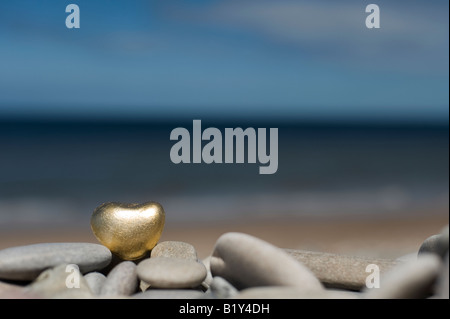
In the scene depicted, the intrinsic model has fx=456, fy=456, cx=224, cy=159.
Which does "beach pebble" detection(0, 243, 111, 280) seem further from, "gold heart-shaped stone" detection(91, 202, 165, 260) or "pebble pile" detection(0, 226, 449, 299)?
"gold heart-shaped stone" detection(91, 202, 165, 260)

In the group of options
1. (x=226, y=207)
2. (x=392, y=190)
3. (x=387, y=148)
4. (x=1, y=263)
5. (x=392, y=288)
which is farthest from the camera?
(x=387, y=148)

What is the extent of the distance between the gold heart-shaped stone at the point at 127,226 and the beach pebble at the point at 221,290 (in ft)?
2.37

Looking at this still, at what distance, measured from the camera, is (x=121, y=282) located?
1962 millimetres

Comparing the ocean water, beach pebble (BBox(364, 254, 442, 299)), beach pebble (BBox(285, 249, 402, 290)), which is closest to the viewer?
beach pebble (BBox(364, 254, 442, 299))

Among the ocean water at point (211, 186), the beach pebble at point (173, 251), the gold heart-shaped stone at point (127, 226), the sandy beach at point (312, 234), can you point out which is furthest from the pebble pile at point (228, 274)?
the ocean water at point (211, 186)

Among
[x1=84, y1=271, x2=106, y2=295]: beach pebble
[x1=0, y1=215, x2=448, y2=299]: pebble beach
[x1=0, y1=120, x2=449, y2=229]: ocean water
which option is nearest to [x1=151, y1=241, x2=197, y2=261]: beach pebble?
[x1=0, y1=215, x2=448, y2=299]: pebble beach

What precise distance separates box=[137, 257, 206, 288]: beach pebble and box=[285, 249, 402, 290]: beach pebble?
56 cm

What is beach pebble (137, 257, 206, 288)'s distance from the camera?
1901 millimetres

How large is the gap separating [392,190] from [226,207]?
2657 millimetres

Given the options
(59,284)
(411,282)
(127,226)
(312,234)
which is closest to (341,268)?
(411,282)
